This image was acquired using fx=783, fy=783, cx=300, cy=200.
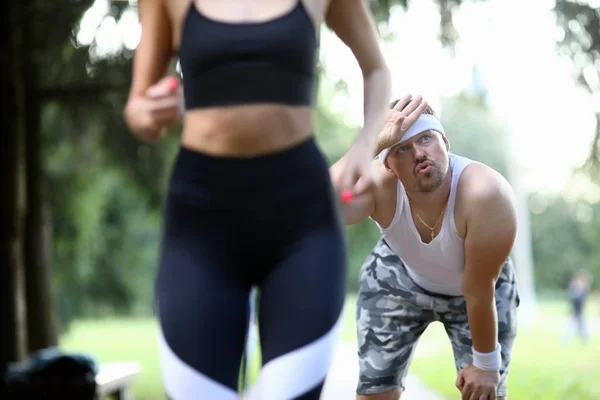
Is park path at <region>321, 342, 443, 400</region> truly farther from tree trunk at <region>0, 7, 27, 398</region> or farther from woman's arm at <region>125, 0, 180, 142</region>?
tree trunk at <region>0, 7, 27, 398</region>

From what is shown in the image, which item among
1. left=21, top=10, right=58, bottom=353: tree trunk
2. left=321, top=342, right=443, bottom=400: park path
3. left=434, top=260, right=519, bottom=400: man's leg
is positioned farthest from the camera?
left=21, top=10, right=58, bottom=353: tree trunk

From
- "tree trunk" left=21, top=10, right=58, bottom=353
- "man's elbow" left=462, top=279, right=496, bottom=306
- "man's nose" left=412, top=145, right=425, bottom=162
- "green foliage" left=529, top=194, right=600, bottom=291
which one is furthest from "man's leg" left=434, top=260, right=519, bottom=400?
"green foliage" left=529, top=194, right=600, bottom=291

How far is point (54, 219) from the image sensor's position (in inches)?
386

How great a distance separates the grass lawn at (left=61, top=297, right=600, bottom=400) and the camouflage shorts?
700 millimetres

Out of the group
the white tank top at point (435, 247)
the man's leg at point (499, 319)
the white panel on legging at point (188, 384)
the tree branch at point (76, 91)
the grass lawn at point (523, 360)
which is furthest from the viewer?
the tree branch at point (76, 91)

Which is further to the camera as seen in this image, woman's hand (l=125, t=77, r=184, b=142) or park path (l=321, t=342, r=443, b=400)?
park path (l=321, t=342, r=443, b=400)

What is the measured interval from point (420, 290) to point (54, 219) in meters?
7.86

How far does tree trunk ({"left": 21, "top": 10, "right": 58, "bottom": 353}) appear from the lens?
304 inches

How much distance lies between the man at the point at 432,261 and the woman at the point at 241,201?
0.52m

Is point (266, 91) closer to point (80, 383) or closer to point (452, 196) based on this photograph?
point (452, 196)

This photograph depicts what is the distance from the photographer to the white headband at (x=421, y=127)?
240 cm

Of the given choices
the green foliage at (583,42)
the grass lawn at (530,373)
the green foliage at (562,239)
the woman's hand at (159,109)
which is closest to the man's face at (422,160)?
the woman's hand at (159,109)

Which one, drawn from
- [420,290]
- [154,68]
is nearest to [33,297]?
[420,290]

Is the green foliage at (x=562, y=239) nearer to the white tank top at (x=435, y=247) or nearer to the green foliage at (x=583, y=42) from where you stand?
the green foliage at (x=583, y=42)
